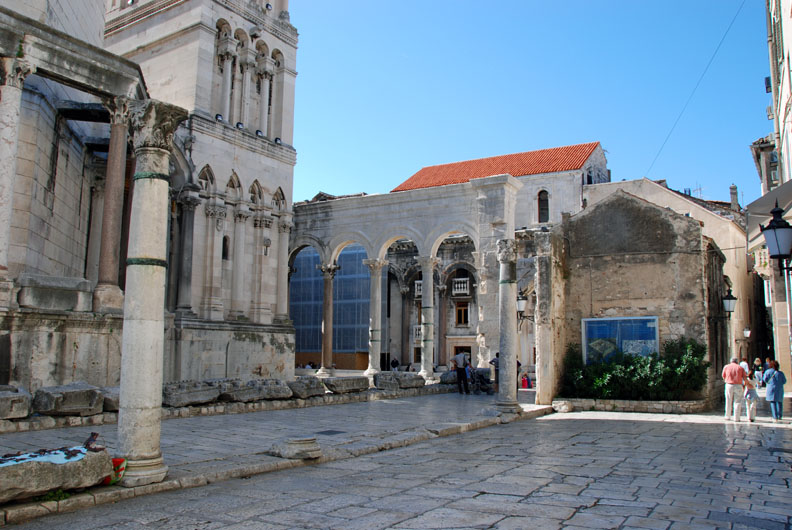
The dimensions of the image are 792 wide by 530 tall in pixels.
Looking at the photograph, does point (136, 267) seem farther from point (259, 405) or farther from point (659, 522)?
point (259, 405)

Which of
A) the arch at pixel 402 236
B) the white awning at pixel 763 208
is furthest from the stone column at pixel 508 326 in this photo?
the arch at pixel 402 236

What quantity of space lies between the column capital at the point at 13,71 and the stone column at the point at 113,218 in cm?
203

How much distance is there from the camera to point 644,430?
1075cm

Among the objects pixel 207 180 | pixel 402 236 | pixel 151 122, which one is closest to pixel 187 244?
pixel 207 180

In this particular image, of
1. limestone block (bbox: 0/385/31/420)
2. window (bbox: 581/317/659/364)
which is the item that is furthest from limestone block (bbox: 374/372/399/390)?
limestone block (bbox: 0/385/31/420)

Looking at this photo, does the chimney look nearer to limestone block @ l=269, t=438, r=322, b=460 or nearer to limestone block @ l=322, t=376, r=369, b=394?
limestone block @ l=322, t=376, r=369, b=394

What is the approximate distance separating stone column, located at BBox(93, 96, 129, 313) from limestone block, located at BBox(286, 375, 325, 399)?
4.04m

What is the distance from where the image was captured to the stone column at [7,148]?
36.9 ft

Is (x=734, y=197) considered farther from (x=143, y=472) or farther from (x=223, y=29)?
(x=143, y=472)

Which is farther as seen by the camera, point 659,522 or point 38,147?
point 38,147

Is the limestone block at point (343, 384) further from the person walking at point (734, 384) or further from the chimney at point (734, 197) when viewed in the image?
the chimney at point (734, 197)

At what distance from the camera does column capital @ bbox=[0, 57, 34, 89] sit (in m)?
11.6

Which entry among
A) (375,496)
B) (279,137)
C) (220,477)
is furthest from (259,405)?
(279,137)

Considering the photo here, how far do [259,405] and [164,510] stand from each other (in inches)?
302
